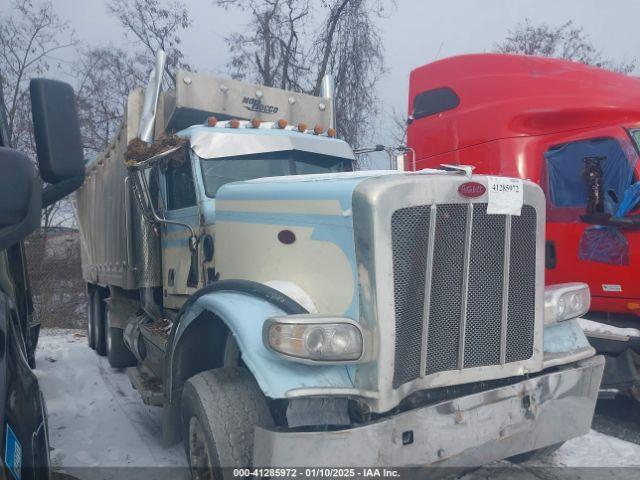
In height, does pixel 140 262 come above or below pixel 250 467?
above

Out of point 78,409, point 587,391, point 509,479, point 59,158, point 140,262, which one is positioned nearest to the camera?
point 59,158

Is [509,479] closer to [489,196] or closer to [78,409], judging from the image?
[489,196]

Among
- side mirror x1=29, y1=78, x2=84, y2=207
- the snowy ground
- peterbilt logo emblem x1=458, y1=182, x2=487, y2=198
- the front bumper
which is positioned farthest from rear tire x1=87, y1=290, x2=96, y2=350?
peterbilt logo emblem x1=458, y1=182, x2=487, y2=198

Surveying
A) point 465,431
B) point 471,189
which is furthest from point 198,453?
point 471,189

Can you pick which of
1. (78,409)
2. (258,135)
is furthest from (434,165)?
(78,409)

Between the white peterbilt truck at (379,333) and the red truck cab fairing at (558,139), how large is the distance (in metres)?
1.59

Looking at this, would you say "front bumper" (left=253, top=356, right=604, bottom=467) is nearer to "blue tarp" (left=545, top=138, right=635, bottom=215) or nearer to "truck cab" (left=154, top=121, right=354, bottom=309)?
"truck cab" (left=154, top=121, right=354, bottom=309)

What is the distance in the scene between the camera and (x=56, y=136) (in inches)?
84.0

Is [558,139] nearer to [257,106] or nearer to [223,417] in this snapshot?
[257,106]

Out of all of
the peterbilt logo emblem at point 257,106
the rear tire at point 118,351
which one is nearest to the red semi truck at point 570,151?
the peterbilt logo emblem at point 257,106

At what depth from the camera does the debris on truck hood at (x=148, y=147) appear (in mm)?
4599

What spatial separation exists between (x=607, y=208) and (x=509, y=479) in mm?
2443

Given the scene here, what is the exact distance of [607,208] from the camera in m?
4.80

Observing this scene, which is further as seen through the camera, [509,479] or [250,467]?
[509,479]
